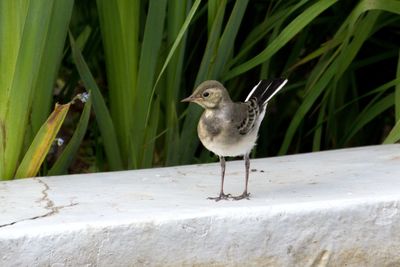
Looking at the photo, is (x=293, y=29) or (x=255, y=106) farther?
(x=293, y=29)

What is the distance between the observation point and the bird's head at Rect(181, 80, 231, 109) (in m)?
3.99

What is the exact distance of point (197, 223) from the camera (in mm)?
3578

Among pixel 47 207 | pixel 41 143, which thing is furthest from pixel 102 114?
pixel 47 207

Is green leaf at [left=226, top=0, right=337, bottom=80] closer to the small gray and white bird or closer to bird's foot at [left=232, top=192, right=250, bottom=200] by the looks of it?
the small gray and white bird

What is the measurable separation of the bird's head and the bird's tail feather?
27cm

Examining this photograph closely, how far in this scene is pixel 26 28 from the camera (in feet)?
13.3

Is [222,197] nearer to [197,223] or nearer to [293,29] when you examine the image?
[197,223]

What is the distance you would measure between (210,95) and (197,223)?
0.62 meters

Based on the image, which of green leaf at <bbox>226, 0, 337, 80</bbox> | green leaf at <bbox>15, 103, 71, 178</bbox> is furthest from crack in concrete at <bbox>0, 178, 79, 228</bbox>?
green leaf at <bbox>226, 0, 337, 80</bbox>

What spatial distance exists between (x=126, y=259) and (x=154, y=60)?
47.1 inches

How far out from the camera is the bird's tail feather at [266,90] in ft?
13.9

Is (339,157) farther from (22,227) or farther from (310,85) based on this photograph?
(22,227)

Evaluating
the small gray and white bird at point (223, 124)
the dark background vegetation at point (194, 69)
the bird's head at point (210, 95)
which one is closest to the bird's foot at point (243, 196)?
the small gray and white bird at point (223, 124)

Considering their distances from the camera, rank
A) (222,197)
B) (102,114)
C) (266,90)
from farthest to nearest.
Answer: (102,114) → (266,90) → (222,197)
